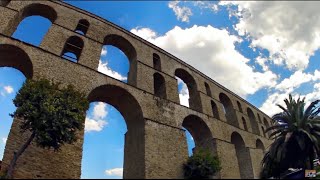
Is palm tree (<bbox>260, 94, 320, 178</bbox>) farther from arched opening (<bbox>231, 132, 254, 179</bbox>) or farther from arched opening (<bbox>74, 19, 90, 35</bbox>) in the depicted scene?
arched opening (<bbox>74, 19, 90, 35</bbox>)

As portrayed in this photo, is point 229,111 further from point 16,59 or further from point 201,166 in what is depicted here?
point 16,59

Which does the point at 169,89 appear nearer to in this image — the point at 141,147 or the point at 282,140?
the point at 141,147

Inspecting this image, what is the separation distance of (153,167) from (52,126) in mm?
7454

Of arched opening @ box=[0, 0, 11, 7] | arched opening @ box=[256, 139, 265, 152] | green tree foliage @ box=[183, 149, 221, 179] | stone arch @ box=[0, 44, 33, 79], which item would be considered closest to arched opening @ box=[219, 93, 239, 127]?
arched opening @ box=[256, 139, 265, 152]

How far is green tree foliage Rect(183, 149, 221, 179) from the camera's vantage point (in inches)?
707

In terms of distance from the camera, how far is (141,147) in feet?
60.3

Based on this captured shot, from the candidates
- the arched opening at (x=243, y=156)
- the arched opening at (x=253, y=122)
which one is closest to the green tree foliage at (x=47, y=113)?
the arched opening at (x=243, y=156)

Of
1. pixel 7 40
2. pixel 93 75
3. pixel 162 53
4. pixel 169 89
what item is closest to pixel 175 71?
pixel 162 53

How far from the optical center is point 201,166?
18.1 m

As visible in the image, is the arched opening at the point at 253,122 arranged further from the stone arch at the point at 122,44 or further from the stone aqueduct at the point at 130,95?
the stone arch at the point at 122,44

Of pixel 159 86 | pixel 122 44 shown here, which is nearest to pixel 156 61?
pixel 159 86

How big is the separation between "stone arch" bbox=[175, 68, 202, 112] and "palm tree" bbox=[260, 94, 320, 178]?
30.2 feet

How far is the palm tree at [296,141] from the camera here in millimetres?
17266

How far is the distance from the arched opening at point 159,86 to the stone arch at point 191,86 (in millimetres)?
3500
